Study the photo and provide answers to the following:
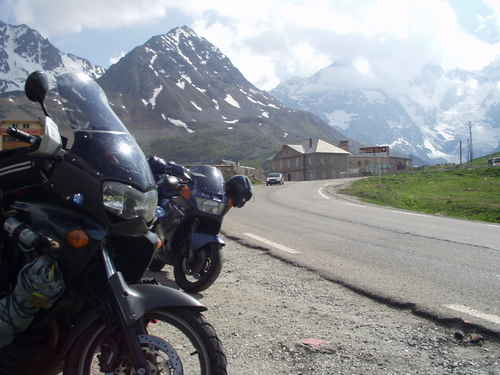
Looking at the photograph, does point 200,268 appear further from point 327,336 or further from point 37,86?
point 37,86

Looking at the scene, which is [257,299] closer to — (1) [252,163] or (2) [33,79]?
(2) [33,79]

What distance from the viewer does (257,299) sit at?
15.5 feet

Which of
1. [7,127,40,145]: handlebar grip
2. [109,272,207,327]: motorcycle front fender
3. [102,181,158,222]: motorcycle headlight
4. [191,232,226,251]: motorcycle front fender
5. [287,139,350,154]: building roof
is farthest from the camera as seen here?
[287,139,350,154]: building roof

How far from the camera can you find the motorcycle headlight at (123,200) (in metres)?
2.53

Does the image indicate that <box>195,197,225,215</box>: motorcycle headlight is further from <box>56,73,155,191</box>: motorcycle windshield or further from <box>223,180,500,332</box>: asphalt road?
<box>56,73,155,191</box>: motorcycle windshield

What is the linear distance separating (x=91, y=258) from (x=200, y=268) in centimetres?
258

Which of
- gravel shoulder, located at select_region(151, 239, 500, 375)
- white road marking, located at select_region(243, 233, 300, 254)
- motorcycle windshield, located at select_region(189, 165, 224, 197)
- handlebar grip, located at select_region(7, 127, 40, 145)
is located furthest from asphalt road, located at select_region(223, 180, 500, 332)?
handlebar grip, located at select_region(7, 127, 40, 145)

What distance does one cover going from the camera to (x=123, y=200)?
255cm

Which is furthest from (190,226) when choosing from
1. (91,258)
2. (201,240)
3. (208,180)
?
(91,258)

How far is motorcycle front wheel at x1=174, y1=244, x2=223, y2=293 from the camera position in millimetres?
4918

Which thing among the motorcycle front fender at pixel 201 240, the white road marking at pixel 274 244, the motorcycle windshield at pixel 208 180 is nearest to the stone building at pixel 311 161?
the white road marking at pixel 274 244

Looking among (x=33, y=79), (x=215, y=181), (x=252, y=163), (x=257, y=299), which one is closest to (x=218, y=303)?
(x=257, y=299)

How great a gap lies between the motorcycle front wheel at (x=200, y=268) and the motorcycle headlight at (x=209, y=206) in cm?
36

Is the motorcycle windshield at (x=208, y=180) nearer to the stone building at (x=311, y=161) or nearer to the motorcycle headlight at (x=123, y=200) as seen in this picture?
the motorcycle headlight at (x=123, y=200)
